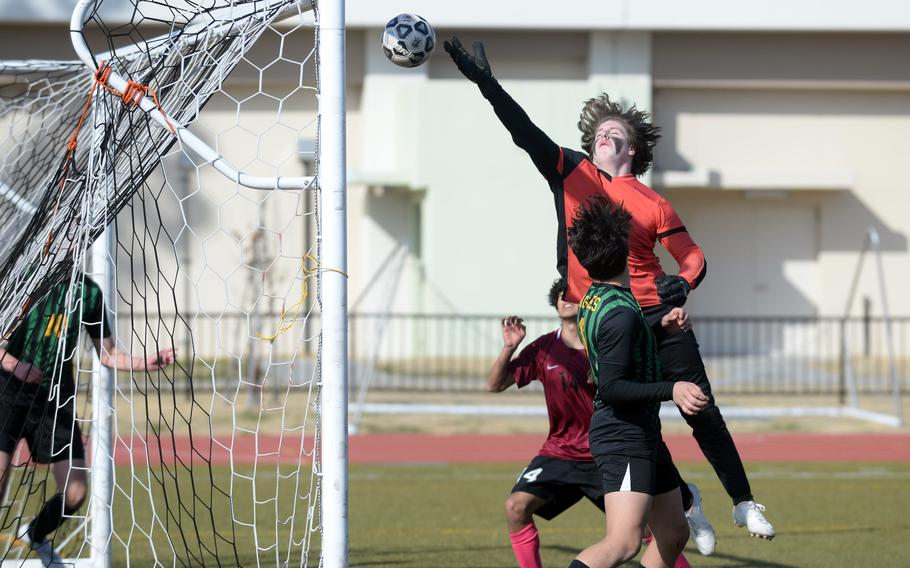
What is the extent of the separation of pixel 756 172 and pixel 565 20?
442 centimetres

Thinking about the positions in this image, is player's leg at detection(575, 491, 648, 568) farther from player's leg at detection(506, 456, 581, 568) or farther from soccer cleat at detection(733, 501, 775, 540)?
player's leg at detection(506, 456, 581, 568)

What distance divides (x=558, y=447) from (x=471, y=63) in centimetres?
201

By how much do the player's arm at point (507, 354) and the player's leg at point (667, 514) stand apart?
82cm

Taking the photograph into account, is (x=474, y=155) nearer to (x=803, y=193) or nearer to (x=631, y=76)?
(x=631, y=76)

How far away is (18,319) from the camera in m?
5.75

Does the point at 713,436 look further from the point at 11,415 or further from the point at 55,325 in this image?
the point at 11,415

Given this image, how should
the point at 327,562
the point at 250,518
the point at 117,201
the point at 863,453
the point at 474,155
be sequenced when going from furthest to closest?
1. the point at 474,155
2. the point at 863,453
3. the point at 250,518
4. the point at 117,201
5. the point at 327,562

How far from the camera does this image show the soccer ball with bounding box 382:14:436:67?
16.1ft

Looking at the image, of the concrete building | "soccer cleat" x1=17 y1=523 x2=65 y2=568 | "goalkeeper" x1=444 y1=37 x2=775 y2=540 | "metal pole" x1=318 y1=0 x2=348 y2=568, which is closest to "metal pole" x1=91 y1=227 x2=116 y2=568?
"soccer cleat" x1=17 y1=523 x2=65 y2=568

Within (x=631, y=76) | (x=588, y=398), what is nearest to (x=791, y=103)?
(x=631, y=76)

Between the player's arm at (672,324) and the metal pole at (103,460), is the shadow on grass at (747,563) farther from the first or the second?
the metal pole at (103,460)

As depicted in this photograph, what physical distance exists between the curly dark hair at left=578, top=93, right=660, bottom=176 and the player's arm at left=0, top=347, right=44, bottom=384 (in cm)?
321

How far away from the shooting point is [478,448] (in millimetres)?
13109

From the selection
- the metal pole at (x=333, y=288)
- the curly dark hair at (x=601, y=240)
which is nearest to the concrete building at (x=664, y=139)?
the curly dark hair at (x=601, y=240)
